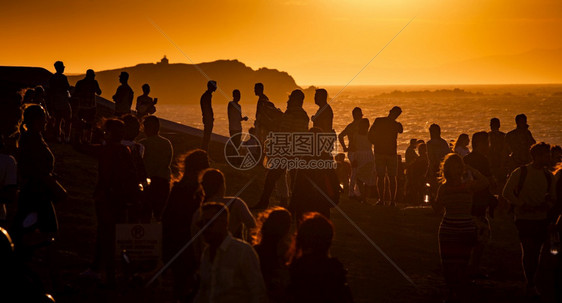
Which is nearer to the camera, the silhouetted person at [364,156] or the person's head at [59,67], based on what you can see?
the silhouetted person at [364,156]

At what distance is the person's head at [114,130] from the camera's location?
806 centimetres

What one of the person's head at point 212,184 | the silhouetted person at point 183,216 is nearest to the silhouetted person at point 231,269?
the person's head at point 212,184

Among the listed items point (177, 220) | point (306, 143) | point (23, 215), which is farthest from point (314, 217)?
point (306, 143)

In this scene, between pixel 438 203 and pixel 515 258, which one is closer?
pixel 438 203

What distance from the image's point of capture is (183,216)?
7574mm

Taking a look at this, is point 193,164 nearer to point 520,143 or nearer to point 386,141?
point 386,141

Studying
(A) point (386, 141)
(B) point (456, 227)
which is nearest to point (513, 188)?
(B) point (456, 227)

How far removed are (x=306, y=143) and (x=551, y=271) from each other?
2928 mm

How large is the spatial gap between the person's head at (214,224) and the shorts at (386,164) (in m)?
9.60

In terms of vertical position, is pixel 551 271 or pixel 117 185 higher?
pixel 117 185

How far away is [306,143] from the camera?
364 inches

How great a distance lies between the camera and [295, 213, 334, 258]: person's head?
5.33 metres

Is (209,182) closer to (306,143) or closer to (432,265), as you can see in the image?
(306,143)

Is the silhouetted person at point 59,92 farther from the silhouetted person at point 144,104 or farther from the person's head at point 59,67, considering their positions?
the silhouetted person at point 144,104
